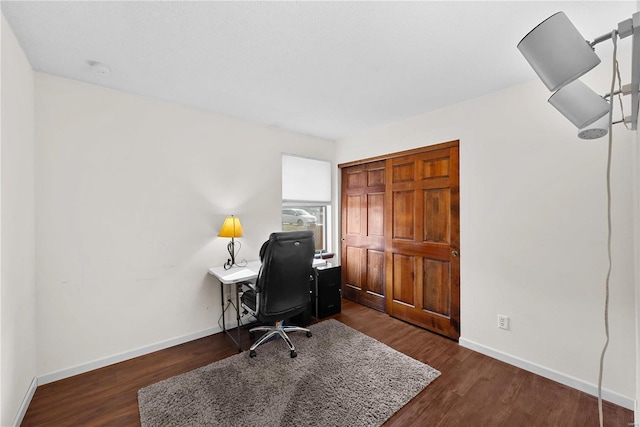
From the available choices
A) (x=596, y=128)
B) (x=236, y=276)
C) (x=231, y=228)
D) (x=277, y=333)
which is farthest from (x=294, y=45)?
(x=277, y=333)

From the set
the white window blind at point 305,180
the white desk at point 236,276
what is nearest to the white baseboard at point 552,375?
the white desk at point 236,276

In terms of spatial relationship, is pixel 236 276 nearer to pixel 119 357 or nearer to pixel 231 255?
pixel 231 255

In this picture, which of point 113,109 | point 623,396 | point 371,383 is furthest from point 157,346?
point 623,396

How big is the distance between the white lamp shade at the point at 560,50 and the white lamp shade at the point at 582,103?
253mm

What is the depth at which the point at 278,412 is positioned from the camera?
5.97ft

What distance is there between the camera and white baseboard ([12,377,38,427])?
5.63ft

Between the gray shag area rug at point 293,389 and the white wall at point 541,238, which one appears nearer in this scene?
the gray shag area rug at point 293,389

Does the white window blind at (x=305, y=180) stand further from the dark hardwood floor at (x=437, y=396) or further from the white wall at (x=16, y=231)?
the white wall at (x=16, y=231)

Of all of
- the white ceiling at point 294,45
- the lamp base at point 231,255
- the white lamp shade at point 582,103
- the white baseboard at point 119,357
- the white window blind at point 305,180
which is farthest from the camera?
the white window blind at point 305,180

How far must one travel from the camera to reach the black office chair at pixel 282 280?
2.35 meters

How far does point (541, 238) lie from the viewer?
222cm

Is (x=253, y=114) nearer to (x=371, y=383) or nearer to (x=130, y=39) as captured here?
(x=130, y=39)

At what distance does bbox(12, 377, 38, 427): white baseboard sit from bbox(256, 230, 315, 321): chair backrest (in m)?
1.62

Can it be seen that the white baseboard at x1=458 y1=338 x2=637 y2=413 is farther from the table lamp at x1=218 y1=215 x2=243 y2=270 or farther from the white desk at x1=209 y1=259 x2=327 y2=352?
the table lamp at x1=218 y1=215 x2=243 y2=270
